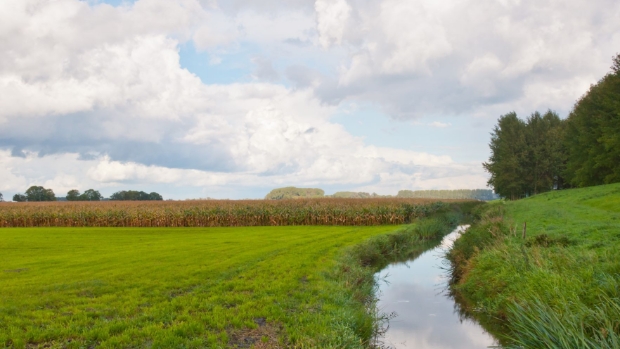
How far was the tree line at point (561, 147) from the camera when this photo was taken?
44.8m

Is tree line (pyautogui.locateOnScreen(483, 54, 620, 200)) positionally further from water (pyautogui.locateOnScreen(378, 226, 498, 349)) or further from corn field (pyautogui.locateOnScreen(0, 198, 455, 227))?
water (pyautogui.locateOnScreen(378, 226, 498, 349))

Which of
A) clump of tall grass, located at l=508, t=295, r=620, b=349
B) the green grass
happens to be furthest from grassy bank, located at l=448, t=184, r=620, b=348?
the green grass

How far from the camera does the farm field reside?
786 centimetres

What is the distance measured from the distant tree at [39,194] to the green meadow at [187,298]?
3447 inches

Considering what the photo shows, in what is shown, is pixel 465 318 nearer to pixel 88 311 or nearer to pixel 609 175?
pixel 88 311

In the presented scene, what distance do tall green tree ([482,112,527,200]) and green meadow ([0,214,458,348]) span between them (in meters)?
55.6

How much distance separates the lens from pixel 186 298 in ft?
34.3

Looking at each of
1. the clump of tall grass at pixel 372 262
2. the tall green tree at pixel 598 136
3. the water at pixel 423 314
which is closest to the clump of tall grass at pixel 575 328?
the clump of tall grass at pixel 372 262

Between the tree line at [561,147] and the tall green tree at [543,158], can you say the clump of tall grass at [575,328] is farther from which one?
the tall green tree at [543,158]

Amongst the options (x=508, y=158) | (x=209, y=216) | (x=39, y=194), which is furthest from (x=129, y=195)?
(x=508, y=158)

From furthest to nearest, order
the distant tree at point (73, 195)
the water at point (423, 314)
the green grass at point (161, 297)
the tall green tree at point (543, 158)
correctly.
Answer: the distant tree at point (73, 195) < the tall green tree at point (543, 158) < the water at point (423, 314) < the green grass at point (161, 297)

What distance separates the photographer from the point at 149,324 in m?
8.50

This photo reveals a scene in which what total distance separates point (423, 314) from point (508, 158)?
6156cm

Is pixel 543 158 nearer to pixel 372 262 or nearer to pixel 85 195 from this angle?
pixel 372 262
